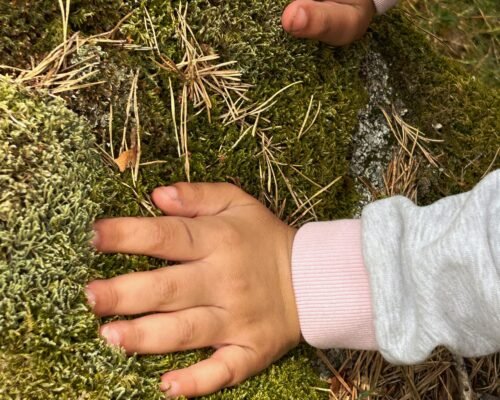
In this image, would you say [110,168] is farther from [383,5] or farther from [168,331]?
[383,5]

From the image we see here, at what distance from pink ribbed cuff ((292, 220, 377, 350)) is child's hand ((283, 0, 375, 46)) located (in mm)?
634

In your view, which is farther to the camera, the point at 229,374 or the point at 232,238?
the point at 232,238

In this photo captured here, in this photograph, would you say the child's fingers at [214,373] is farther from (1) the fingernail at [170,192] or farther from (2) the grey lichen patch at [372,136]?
(2) the grey lichen patch at [372,136]

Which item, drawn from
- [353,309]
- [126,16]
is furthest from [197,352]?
[126,16]

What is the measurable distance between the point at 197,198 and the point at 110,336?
470mm

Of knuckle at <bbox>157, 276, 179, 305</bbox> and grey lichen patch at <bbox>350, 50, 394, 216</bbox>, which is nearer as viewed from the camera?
knuckle at <bbox>157, 276, 179, 305</bbox>

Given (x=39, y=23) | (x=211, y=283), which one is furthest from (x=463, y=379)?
(x=39, y=23)

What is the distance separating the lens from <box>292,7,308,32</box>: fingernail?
190cm

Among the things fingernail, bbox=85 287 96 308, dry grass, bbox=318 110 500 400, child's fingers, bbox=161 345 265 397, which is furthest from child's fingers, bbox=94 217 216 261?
dry grass, bbox=318 110 500 400

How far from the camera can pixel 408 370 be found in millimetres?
2137

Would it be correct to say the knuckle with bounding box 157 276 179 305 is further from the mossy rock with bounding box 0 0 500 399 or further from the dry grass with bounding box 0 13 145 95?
the dry grass with bounding box 0 13 145 95

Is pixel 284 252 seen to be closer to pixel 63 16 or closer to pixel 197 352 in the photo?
pixel 197 352

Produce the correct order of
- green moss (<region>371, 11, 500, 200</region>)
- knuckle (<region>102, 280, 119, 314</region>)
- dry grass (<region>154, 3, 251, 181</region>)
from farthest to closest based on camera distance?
1. green moss (<region>371, 11, 500, 200</region>)
2. dry grass (<region>154, 3, 251, 181</region>)
3. knuckle (<region>102, 280, 119, 314</region>)

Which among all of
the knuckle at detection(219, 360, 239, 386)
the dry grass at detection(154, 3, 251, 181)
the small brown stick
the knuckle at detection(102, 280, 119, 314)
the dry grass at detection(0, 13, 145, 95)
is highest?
the dry grass at detection(0, 13, 145, 95)
